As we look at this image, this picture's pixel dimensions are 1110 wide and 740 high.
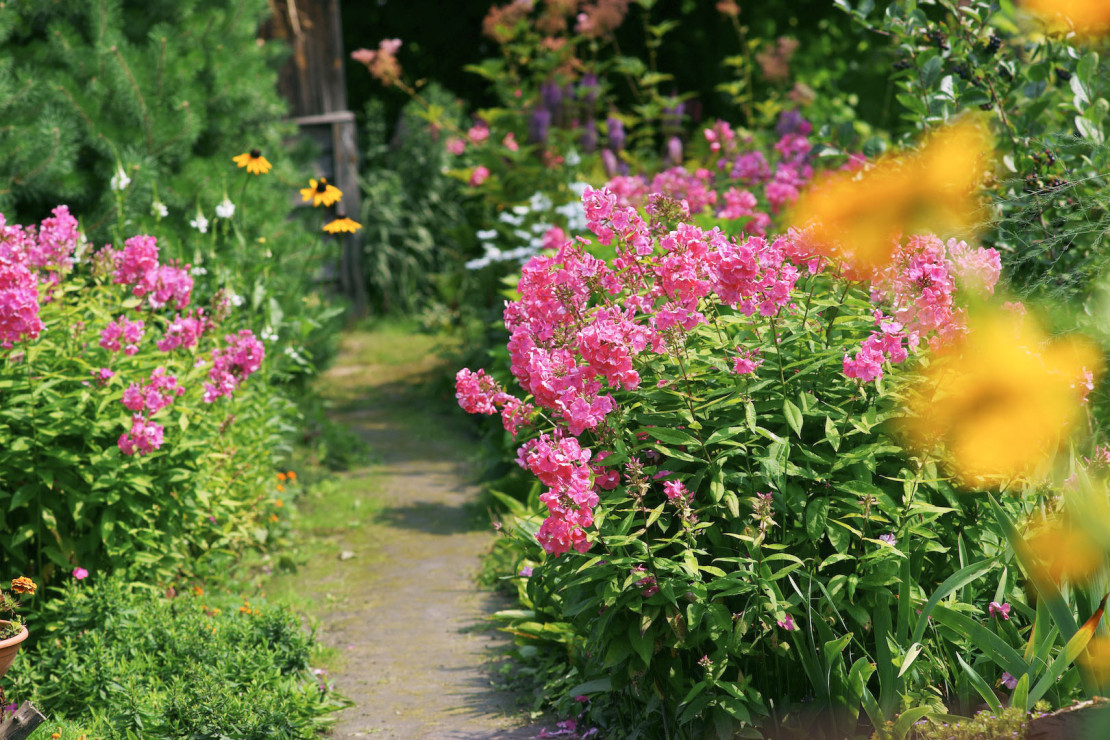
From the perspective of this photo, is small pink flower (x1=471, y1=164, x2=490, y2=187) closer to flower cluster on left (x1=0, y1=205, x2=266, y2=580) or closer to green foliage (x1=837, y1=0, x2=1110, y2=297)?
flower cluster on left (x1=0, y1=205, x2=266, y2=580)

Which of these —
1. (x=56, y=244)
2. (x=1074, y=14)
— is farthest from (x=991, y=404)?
(x=56, y=244)

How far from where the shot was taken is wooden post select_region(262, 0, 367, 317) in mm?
9766

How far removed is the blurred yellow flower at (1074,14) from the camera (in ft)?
10.9

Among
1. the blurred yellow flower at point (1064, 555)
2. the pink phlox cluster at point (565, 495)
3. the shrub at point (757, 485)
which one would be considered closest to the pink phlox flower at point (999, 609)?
the shrub at point (757, 485)

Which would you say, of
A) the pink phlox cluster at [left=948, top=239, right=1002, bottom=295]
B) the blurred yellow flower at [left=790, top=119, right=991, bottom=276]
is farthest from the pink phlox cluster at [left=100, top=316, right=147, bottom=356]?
the pink phlox cluster at [left=948, top=239, right=1002, bottom=295]

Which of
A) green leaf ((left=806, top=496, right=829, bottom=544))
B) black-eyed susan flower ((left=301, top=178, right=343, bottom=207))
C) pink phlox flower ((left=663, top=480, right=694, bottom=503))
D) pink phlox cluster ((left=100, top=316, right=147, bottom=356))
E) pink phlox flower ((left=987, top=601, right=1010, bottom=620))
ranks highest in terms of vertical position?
black-eyed susan flower ((left=301, top=178, right=343, bottom=207))

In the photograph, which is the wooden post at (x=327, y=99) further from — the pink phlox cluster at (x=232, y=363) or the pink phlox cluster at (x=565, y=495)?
the pink phlox cluster at (x=565, y=495)

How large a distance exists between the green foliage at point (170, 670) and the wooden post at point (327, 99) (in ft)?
20.4

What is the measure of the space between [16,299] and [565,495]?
2169 millimetres

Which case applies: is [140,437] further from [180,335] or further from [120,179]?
[120,179]

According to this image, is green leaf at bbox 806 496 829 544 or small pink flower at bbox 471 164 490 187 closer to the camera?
green leaf at bbox 806 496 829 544

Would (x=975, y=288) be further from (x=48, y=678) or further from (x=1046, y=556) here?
(x=48, y=678)

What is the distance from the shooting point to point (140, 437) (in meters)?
3.83

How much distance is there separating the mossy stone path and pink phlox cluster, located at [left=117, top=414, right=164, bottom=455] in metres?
1.09
